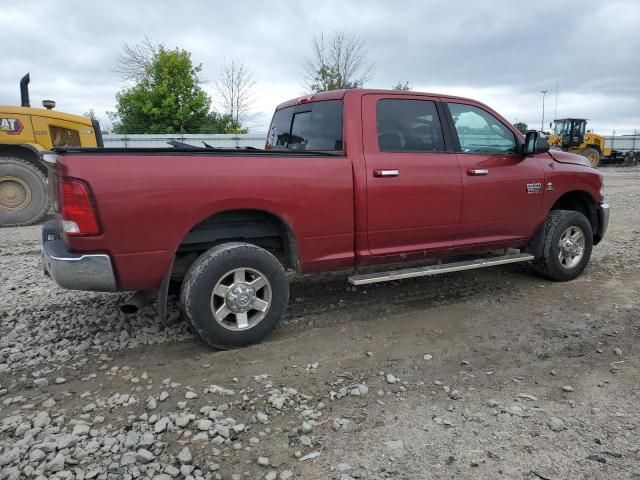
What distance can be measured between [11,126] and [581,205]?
9317mm

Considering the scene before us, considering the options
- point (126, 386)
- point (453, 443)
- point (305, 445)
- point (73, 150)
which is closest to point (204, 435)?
point (305, 445)

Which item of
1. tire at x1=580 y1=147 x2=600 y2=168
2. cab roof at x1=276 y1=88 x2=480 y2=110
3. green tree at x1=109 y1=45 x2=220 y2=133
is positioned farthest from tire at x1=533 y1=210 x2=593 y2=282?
tire at x1=580 y1=147 x2=600 y2=168

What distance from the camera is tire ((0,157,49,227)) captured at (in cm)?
898

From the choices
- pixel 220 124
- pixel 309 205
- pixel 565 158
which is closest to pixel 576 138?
pixel 220 124

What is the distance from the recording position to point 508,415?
2.88 meters

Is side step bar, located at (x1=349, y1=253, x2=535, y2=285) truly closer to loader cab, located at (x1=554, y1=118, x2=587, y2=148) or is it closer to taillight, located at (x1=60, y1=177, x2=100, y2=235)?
taillight, located at (x1=60, y1=177, x2=100, y2=235)

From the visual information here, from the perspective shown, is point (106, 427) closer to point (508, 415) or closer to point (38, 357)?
point (38, 357)

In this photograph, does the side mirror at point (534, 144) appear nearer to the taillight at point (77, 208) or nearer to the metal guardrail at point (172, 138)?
the taillight at point (77, 208)

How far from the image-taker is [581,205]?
5.79 m

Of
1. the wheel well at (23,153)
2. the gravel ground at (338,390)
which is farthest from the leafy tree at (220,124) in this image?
the gravel ground at (338,390)

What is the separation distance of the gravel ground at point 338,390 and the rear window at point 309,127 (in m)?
1.52

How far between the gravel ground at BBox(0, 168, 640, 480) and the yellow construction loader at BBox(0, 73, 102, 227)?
15.6 feet

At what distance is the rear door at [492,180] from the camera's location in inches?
183

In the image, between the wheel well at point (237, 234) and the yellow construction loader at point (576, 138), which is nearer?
the wheel well at point (237, 234)
